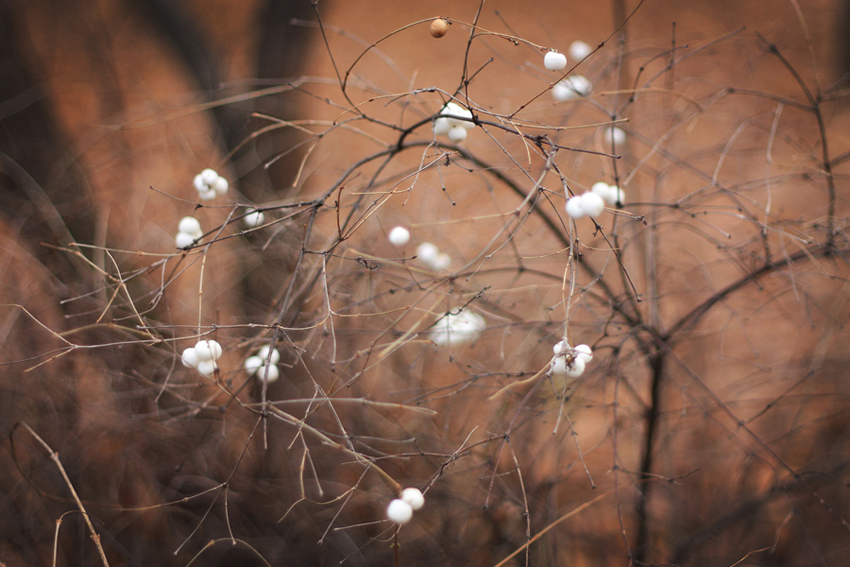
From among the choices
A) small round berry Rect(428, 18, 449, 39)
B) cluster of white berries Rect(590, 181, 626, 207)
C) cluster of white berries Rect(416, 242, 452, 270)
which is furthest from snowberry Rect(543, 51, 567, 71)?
cluster of white berries Rect(416, 242, 452, 270)

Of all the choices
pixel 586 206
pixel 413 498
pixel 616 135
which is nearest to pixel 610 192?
pixel 616 135

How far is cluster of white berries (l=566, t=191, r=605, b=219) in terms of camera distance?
0.38 metres

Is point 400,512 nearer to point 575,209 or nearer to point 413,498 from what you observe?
point 413,498

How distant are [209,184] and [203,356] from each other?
0.25 m

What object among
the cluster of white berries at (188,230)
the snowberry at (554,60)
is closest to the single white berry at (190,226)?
the cluster of white berries at (188,230)

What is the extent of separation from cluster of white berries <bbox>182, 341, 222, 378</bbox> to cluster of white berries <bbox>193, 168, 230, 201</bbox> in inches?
9.1

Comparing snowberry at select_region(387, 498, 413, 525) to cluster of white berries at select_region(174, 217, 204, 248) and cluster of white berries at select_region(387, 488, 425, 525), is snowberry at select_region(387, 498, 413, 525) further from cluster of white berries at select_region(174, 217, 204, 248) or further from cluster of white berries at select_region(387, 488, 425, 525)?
cluster of white berries at select_region(174, 217, 204, 248)

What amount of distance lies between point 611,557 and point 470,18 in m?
1.90

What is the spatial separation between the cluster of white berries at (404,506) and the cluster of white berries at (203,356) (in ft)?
0.74

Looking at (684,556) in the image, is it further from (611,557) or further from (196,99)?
(196,99)

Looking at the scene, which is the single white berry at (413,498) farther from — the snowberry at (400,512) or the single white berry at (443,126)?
the single white berry at (443,126)

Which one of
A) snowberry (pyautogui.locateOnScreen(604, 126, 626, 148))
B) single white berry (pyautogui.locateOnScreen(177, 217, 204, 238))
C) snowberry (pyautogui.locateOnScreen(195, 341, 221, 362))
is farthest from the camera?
snowberry (pyautogui.locateOnScreen(604, 126, 626, 148))

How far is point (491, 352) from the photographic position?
1158mm

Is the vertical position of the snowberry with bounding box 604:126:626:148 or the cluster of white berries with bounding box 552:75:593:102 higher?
the cluster of white berries with bounding box 552:75:593:102
